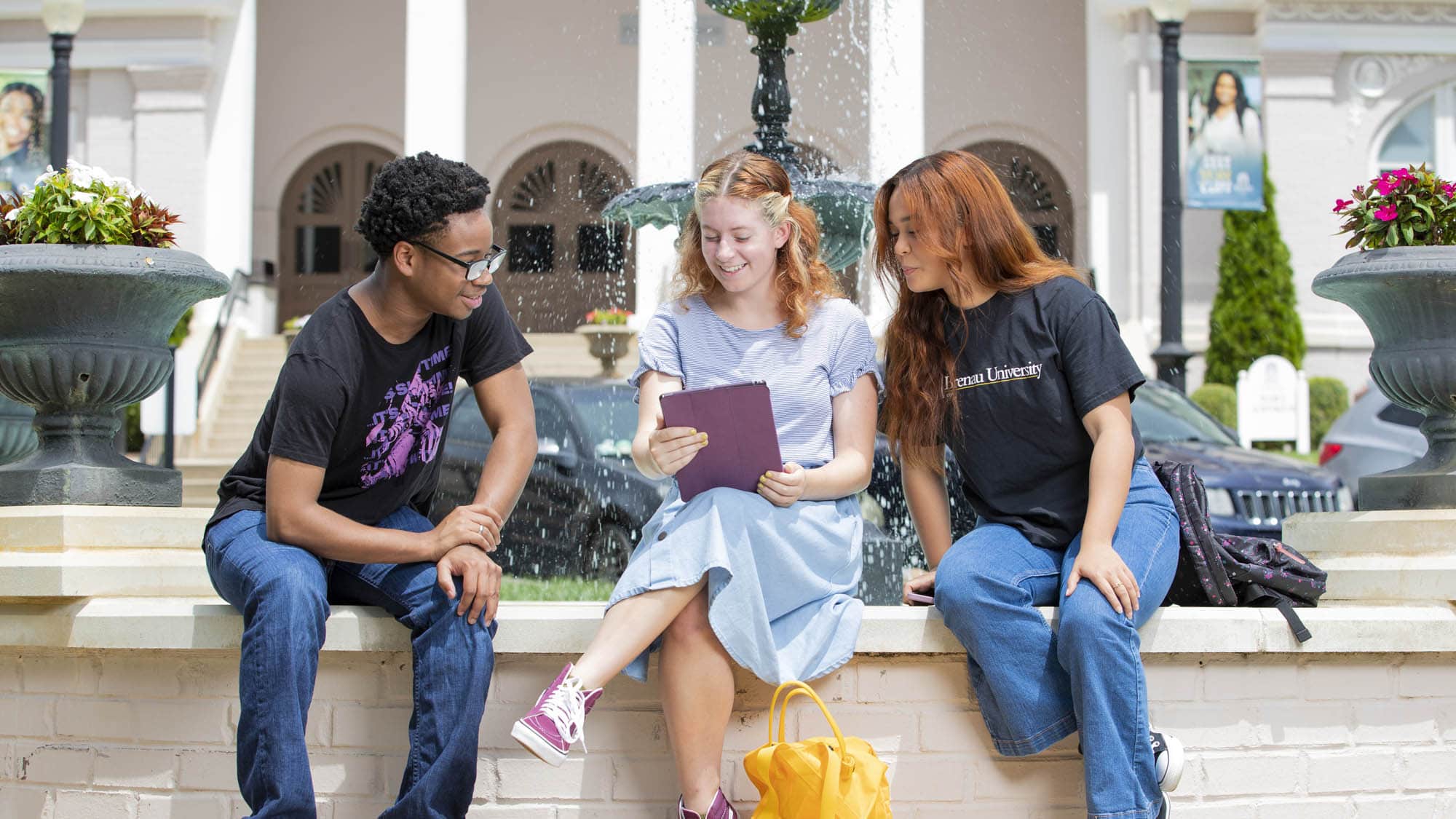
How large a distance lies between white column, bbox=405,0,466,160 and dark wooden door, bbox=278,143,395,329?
400 cm

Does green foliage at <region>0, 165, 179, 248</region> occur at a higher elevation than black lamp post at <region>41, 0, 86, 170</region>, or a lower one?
lower

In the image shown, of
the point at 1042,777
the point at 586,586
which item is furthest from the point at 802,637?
the point at 586,586

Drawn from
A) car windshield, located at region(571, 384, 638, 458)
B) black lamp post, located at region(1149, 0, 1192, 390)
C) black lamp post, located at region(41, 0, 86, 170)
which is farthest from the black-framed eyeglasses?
black lamp post, located at region(41, 0, 86, 170)

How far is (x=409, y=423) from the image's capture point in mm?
3408

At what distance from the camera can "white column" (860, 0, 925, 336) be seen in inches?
654

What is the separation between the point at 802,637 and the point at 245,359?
53.7ft

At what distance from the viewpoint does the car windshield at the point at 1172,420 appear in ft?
32.6

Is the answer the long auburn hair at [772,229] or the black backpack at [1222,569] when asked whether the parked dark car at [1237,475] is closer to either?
the black backpack at [1222,569]

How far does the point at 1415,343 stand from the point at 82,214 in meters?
3.97

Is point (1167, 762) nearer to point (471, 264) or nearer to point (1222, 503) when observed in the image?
point (471, 264)

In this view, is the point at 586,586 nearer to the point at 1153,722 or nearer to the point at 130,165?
the point at 1153,722

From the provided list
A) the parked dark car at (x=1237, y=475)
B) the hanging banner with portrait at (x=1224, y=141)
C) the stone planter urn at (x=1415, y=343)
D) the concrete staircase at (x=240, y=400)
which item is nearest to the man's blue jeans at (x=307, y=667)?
the stone planter urn at (x=1415, y=343)

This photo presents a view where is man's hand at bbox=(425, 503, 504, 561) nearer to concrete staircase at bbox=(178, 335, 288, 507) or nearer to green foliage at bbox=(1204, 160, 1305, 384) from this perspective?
concrete staircase at bbox=(178, 335, 288, 507)

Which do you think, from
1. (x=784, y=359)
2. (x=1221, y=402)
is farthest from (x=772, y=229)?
(x=1221, y=402)
